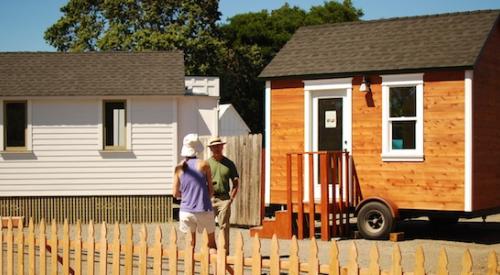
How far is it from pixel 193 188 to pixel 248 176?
359 inches

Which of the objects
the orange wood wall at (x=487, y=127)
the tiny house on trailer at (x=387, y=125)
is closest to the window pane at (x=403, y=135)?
the tiny house on trailer at (x=387, y=125)

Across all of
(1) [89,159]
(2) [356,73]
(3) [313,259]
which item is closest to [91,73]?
(1) [89,159]

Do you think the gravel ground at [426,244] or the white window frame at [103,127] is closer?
the gravel ground at [426,244]

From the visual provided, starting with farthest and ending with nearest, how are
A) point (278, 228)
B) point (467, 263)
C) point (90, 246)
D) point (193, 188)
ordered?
point (278, 228), point (193, 188), point (90, 246), point (467, 263)

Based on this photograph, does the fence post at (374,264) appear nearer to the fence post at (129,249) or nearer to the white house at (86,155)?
the fence post at (129,249)

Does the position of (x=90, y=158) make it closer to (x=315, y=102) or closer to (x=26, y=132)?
(x=26, y=132)

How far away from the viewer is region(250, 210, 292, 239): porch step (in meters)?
17.1

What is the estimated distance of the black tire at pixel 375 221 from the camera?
1641 cm

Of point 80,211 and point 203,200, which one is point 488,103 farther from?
point 80,211

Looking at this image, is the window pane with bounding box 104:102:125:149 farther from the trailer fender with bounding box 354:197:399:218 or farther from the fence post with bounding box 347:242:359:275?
the fence post with bounding box 347:242:359:275

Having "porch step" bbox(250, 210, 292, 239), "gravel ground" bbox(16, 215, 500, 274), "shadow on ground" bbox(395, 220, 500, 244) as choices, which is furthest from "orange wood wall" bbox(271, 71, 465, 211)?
"porch step" bbox(250, 210, 292, 239)

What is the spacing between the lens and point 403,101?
55.4 ft

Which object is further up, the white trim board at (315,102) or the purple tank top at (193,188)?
the white trim board at (315,102)

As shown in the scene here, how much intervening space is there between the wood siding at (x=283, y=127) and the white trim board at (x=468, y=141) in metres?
3.73
